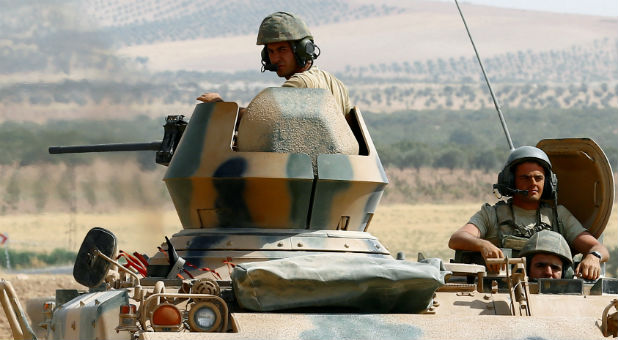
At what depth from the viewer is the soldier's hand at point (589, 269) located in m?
14.7

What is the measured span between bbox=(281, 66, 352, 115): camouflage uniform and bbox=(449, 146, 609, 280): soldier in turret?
1.88 metres

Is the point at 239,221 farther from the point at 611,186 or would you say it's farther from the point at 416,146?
the point at 416,146

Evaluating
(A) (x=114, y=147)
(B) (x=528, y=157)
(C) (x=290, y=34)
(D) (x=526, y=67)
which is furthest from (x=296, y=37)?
(D) (x=526, y=67)

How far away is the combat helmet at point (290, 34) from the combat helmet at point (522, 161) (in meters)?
2.57

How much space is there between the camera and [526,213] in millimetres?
16062

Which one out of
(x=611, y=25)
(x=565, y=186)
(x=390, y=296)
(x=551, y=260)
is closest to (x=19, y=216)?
(x=565, y=186)

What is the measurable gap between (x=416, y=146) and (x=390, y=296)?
34.3m

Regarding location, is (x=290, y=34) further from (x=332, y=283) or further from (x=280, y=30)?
(x=332, y=283)

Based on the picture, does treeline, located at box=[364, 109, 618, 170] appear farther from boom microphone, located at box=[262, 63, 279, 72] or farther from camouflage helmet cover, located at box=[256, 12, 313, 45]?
camouflage helmet cover, located at box=[256, 12, 313, 45]

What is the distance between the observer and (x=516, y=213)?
16.0 meters

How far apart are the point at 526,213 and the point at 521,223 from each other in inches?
6.6

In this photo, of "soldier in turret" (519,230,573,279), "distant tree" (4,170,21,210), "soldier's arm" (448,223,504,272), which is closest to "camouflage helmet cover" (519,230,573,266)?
"soldier in turret" (519,230,573,279)

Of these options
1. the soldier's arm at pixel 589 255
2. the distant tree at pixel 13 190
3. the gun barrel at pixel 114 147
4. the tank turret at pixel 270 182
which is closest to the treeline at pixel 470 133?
the distant tree at pixel 13 190

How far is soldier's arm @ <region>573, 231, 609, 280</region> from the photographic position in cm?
1473
